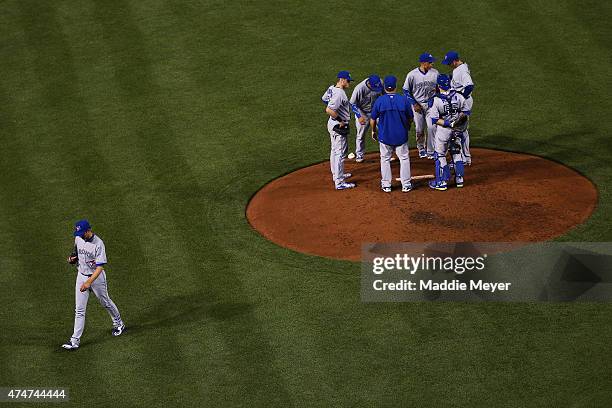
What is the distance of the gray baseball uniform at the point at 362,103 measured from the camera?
64.8 feet

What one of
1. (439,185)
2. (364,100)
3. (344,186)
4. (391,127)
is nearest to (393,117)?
(391,127)

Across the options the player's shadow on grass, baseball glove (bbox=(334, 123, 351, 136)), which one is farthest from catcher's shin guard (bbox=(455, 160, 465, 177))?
the player's shadow on grass

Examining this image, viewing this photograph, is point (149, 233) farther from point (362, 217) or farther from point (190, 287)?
point (362, 217)

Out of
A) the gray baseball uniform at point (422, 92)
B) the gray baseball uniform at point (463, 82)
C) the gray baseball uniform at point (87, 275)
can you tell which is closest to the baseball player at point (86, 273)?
the gray baseball uniform at point (87, 275)

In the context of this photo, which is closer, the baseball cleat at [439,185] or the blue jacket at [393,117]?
the blue jacket at [393,117]

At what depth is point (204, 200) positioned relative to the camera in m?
19.8

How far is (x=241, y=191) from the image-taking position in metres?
20.0

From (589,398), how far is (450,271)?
11.9 ft

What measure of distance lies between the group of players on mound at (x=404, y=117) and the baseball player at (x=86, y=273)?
17.2ft

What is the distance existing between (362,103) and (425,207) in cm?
254

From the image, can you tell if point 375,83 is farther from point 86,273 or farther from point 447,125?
point 86,273

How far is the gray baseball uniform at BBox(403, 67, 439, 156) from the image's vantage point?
65.4ft

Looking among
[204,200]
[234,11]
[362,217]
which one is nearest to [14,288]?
[204,200]

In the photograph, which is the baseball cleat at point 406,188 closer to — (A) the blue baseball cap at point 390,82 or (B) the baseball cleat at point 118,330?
(A) the blue baseball cap at point 390,82
